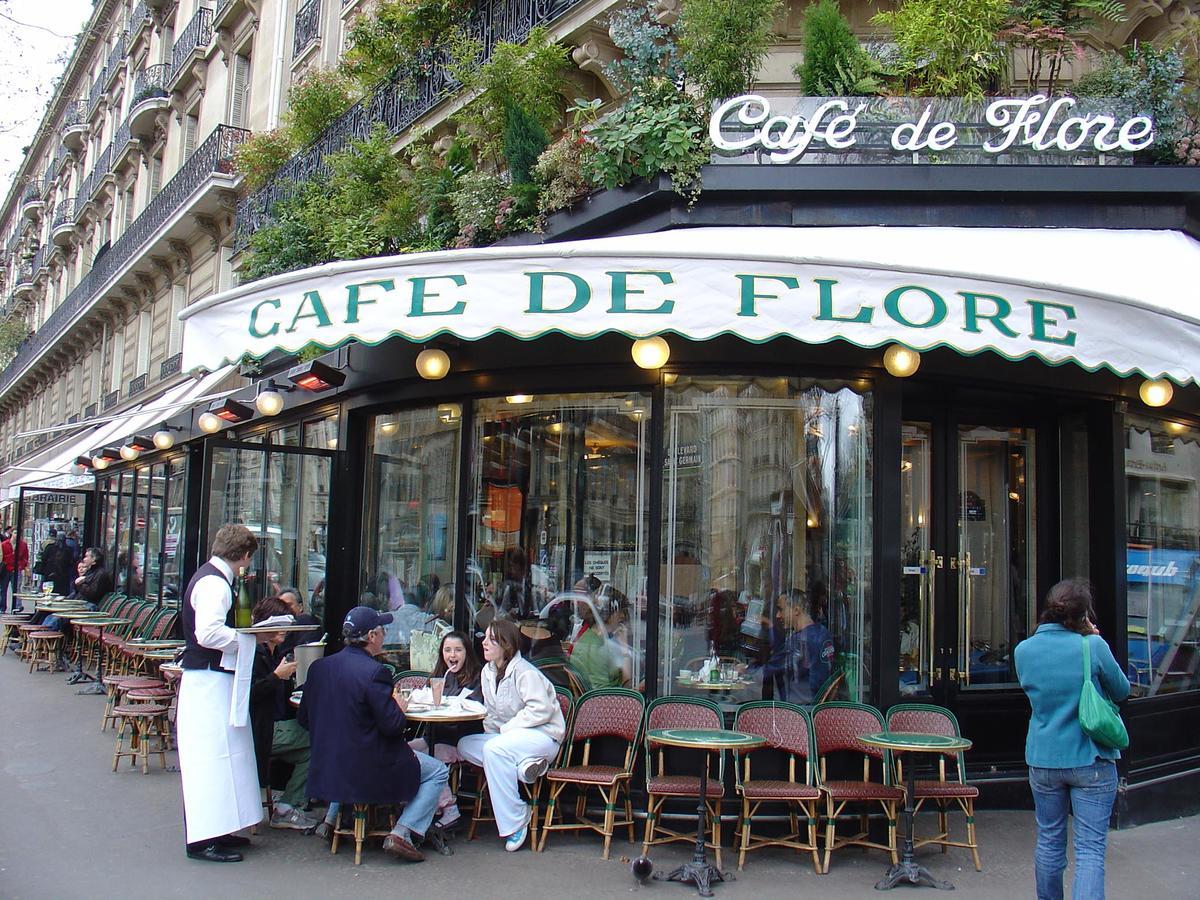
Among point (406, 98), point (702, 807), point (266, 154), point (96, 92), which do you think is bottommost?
point (702, 807)

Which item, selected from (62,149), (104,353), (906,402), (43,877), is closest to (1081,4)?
(906,402)

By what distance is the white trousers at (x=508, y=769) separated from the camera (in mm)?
6133

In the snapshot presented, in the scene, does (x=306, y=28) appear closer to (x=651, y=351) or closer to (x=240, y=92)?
(x=240, y=92)

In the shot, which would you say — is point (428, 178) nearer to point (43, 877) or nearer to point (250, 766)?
point (250, 766)

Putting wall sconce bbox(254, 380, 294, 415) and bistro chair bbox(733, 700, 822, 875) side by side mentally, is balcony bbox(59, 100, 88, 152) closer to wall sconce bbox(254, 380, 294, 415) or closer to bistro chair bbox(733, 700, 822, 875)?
wall sconce bbox(254, 380, 294, 415)

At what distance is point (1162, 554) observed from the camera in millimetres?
8039

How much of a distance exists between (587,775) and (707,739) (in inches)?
35.0

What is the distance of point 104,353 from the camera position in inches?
1035

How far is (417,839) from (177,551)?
964 cm

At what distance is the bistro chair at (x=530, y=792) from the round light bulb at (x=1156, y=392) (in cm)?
469

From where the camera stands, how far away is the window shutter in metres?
19.2

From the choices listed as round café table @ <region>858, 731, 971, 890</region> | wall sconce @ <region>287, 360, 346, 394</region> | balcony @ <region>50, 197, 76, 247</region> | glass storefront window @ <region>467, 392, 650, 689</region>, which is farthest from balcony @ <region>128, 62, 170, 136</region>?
round café table @ <region>858, 731, 971, 890</region>

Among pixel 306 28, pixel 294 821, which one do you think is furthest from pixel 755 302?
pixel 306 28

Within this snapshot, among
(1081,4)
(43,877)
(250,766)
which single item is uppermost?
(1081,4)
